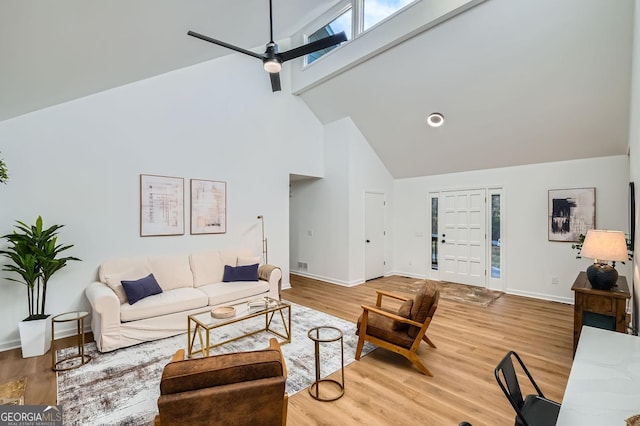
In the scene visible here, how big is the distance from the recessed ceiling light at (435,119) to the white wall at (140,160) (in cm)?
264

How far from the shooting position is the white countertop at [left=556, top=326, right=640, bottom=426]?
3.55 feet

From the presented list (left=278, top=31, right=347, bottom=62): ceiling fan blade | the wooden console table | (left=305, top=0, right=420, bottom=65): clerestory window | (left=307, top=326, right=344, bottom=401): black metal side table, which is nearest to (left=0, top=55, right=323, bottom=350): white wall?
(left=305, top=0, right=420, bottom=65): clerestory window

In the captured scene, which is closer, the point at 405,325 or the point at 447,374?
the point at 447,374

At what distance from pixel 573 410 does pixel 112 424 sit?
2737 millimetres

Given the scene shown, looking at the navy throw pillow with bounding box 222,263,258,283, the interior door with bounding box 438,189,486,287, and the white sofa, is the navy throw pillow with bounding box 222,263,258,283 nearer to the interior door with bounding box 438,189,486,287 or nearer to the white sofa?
the white sofa

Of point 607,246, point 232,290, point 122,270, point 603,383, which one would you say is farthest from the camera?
point 232,290

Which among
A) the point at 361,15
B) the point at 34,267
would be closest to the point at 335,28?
the point at 361,15

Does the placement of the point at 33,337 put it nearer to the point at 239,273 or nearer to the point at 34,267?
the point at 34,267

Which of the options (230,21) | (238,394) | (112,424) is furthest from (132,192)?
(238,394)

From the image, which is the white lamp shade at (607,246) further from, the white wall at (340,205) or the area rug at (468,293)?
the white wall at (340,205)

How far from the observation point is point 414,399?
2420 mm

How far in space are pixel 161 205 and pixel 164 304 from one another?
1.56m

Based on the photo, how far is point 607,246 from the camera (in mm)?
2738

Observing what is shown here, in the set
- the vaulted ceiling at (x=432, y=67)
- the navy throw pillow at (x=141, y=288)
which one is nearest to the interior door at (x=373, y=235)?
the vaulted ceiling at (x=432, y=67)
